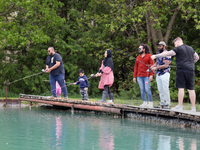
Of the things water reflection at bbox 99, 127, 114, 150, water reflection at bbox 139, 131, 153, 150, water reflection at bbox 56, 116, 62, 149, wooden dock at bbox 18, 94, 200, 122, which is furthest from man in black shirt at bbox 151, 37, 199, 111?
water reflection at bbox 56, 116, 62, 149

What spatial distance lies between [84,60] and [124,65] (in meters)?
2.44

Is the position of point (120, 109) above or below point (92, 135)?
above

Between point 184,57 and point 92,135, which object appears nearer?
point 92,135

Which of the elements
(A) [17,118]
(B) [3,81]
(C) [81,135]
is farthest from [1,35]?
(C) [81,135]

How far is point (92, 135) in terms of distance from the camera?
7441 mm

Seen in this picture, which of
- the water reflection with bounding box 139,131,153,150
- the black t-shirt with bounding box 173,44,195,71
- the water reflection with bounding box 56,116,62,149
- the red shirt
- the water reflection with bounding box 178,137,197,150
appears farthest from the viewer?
the red shirt

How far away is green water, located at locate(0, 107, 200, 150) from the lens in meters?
6.29

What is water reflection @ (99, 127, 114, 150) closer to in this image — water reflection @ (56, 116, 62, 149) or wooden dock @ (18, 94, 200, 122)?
water reflection @ (56, 116, 62, 149)

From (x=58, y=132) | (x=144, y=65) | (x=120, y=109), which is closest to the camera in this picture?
(x=58, y=132)

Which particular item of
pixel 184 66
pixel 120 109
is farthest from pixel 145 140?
pixel 120 109

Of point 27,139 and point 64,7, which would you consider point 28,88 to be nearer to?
point 64,7

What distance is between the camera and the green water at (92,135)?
6285 mm

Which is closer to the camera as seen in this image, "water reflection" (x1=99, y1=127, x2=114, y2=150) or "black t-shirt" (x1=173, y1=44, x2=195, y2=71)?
"water reflection" (x1=99, y1=127, x2=114, y2=150)

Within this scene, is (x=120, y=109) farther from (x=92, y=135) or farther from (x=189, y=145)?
(x=189, y=145)
